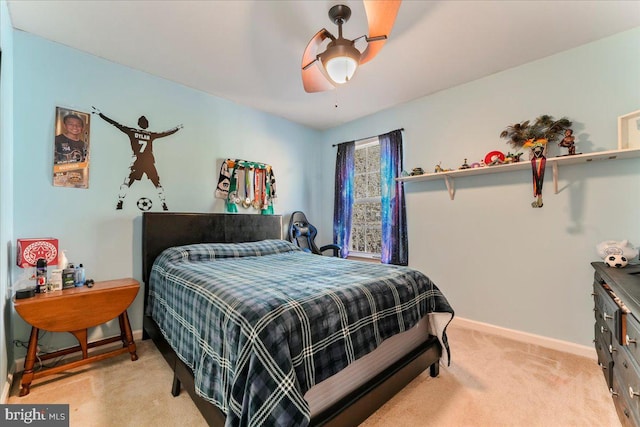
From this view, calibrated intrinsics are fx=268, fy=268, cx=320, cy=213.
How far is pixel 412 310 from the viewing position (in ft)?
5.98

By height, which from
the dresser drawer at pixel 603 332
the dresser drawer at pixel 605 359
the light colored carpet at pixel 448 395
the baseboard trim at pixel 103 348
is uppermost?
the dresser drawer at pixel 603 332

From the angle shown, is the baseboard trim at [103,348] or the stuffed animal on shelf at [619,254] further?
the baseboard trim at [103,348]

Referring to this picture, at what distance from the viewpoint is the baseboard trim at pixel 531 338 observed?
7.36 ft

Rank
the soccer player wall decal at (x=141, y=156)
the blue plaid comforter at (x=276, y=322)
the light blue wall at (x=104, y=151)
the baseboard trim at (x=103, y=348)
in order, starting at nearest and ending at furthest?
the blue plaid comforter at (x=276, y=322) < the baseboard trim at (x=103, y=348) < the light blue wall at (x=104, y=151) < the soccer player wall decal at (x=141, y=156)

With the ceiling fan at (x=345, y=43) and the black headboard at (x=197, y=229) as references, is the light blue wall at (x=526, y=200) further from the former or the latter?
the black headboard at (x=197, y=229)

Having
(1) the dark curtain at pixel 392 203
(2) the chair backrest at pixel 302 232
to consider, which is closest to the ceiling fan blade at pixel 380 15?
(1) the dark curtain at pixel 392 203

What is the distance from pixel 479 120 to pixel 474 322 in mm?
2143

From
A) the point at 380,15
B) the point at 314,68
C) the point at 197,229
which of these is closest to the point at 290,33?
the point at 314,68

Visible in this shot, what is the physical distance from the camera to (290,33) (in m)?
2.10

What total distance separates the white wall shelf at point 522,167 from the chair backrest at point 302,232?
1516mm

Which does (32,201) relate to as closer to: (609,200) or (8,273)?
(8,273)

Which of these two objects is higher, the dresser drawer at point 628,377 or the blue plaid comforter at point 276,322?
the blue plaid comforter at point 276,322

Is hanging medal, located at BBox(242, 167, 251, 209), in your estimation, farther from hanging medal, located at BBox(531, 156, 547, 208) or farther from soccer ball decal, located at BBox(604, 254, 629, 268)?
soccer ball decal, located at BBox(604, 254, 629, 268)

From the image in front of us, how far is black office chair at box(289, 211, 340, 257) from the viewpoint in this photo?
154 inches
